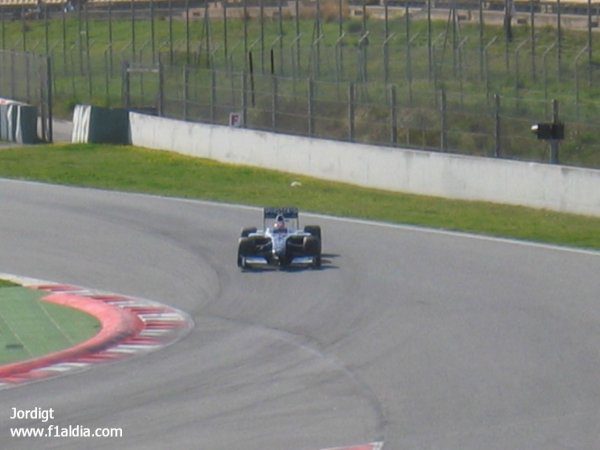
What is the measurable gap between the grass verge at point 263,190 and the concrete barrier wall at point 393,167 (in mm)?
332

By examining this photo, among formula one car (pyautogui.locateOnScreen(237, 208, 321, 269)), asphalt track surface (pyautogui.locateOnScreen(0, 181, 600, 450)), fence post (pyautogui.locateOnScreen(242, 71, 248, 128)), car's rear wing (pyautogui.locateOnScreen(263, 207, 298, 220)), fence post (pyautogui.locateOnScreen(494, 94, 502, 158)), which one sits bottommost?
asphalt track surface (pyautogui.locateOnScreen(0, 181, 600, 450))

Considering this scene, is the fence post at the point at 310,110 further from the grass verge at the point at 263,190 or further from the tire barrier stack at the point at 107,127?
the tire barrier stack at the point at 107,127

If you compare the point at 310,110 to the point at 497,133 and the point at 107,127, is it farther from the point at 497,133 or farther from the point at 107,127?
the point at 107,127

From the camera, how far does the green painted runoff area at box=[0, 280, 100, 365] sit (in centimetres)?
1172

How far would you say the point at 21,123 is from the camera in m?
37.4

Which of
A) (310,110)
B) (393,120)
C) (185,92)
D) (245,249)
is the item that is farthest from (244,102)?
(245,249)

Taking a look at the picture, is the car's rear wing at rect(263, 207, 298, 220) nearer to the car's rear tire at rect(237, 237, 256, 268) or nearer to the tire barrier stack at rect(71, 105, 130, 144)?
the car's rear tire at rect(237, 237, 256, 268)

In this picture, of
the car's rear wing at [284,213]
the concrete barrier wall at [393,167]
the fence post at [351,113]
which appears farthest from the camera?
the fence post at [351,113]

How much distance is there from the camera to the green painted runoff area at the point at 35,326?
11.7 metres

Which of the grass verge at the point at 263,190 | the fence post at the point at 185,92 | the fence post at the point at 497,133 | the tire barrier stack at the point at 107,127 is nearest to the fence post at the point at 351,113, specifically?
the grass verge at the point at 263,190

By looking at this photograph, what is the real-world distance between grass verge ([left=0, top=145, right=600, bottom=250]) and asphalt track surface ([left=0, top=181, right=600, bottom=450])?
1.72 meters

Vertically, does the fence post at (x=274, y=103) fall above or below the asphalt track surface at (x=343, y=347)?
above

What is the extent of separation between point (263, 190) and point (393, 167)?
2565 millimetres

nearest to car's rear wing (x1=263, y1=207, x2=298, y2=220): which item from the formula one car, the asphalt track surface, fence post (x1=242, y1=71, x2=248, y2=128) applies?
the formula one car
